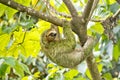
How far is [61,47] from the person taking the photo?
120cm

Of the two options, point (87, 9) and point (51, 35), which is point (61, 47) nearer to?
point (51, 35)

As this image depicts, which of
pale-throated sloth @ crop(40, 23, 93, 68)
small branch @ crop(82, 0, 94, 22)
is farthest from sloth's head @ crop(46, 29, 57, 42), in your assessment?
small branch @ crop(82, 0, 94, 22)

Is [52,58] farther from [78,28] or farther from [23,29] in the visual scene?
[23,29]

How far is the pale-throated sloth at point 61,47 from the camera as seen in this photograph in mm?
1163

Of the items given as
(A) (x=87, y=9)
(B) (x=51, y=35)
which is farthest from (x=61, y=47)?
(A) (x=87, y=9)

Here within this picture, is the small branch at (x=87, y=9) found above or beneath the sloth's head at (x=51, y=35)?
above

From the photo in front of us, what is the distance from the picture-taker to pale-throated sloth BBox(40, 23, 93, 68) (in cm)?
116

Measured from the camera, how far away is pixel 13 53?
1425 mm

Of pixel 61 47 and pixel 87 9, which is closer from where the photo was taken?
pixel 87 9

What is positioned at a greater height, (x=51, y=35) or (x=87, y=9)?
(x=87, y=9)

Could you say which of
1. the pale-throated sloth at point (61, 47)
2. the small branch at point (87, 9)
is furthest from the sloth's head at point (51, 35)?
the small branch at point (87, 9)

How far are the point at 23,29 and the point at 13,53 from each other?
11 cm

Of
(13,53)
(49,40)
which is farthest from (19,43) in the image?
(49,40)

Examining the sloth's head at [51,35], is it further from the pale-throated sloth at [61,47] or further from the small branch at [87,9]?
the small branch at [87,9]
